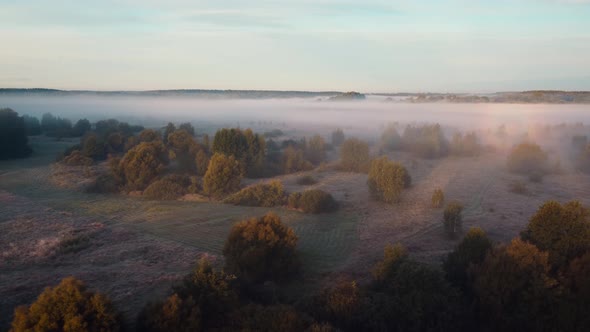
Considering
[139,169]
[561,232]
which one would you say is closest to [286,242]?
[561,232]

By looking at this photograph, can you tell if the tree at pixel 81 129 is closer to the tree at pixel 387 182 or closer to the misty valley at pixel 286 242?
the misty valley at pixel 286 242

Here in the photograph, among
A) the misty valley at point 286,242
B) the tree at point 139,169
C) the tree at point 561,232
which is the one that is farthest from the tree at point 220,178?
the tree at point 561,232

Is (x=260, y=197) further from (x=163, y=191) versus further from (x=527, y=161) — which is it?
(x=527, y=161)

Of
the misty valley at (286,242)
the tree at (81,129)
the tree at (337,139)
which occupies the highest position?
the tree at (81,129)

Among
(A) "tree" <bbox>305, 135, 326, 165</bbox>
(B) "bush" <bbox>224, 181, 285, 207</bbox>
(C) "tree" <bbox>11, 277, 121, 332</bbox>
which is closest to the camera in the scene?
(C) "tree" <bbox>11, 277, 121, 332</bbox>

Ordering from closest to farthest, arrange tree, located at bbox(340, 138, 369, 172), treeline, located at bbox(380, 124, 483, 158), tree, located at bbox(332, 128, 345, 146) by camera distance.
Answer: tree, located at bbox(340, 138, 369, 172)
treeline, located at bbox(380, 124, 483, 158)
tree, located at bbox(332, 128, 345, 146)

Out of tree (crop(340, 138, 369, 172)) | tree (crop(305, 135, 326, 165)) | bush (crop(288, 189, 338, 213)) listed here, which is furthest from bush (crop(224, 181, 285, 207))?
tree (crop(305, 135, 326, 165))

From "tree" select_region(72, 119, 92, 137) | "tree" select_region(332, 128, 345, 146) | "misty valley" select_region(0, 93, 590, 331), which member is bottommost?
"misty valley" select_region(0, 93, 590, 331)

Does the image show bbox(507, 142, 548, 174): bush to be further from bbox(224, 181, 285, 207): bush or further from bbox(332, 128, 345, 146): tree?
bbox(332, 128, 345, 146): tree
